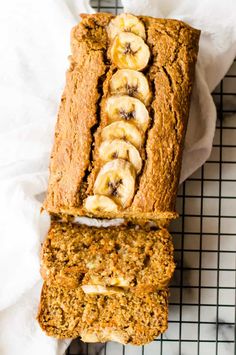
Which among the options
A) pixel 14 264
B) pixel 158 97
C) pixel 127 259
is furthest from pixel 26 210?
pixel 158 97

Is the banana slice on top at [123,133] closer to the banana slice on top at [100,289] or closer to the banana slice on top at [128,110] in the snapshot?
the banana slice on top at [128,110]

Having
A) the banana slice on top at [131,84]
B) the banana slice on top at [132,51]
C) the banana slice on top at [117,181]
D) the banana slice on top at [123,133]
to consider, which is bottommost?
the banana slice on top at [117,181]

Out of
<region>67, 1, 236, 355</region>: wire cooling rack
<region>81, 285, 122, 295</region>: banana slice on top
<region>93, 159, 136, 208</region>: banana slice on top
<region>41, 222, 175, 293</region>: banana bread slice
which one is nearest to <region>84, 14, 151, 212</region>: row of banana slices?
<region>93, 159, 136, 208</region>: banana slice on top

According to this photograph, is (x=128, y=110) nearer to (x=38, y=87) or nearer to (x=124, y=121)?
(x=124, y=121)

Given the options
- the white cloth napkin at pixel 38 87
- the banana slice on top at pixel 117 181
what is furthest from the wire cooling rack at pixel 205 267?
the banana slice on top at pixel 117 181

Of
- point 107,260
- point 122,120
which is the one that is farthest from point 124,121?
point 107,260

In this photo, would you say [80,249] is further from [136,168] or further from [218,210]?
[218,210]
